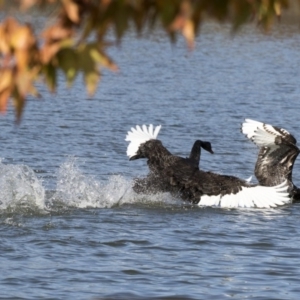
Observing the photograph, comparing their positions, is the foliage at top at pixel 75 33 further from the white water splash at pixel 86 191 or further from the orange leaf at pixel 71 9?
the white water splash at pixel 86 191

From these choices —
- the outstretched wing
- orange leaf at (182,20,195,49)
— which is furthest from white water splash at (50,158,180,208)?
orange leaf at (182,20,195,49)

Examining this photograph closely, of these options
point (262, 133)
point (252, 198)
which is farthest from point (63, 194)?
point (262, 133)

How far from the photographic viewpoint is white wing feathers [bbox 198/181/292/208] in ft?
38.8

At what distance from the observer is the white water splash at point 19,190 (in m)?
11.2

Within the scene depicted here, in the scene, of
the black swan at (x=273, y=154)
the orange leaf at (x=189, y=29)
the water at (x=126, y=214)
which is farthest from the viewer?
the black swan at (x=273, y=154)

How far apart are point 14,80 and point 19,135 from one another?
1307 centimetres

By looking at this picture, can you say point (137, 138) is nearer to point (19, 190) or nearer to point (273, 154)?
point (273, 154)

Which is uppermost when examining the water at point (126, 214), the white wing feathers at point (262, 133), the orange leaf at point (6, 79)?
the orange leaf at point (6, 79)

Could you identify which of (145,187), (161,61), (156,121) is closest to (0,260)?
(145,187)

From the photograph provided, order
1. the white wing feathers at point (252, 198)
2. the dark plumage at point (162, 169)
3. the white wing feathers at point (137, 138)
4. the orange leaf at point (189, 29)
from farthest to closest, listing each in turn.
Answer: the white wing feathers at point (137, 138) → the dark plumage at point (162, 169) → the white wing feathers at point (252, 198) → the orange leaf at point (189, 29)

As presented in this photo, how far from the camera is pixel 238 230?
1050 centimetres

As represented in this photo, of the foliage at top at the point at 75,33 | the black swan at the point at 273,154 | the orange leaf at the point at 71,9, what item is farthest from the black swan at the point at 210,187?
the orange leaf at the point at 71,9

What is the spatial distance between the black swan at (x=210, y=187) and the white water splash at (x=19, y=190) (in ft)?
5.51

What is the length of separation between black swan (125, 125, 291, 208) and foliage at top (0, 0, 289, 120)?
8912 millimetres
